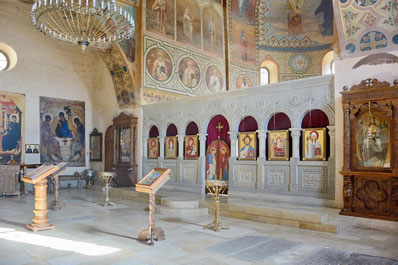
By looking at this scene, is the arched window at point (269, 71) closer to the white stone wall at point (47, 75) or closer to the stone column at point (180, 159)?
the stone column at point (180, 159)

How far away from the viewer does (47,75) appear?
1443 cm

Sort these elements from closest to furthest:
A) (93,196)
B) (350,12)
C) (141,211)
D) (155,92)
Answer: (350,12)
(141,211)
(93,196)
(155,92)

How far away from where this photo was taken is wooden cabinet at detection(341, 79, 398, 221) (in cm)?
681

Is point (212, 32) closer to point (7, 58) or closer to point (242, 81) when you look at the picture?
point (242, 81)

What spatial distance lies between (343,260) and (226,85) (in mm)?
12662

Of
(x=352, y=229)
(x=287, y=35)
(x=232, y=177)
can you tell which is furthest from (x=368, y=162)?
(x=287, y=35)

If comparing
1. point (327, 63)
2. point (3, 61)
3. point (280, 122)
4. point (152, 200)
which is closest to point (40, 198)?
point (152, 200)

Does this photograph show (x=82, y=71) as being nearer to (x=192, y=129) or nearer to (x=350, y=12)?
(x=192, y=129)

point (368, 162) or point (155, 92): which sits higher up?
point (155, 92)

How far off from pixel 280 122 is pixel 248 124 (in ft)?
3.62

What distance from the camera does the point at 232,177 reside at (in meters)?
10.4

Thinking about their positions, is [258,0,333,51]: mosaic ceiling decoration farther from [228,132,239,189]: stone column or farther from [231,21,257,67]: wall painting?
[228,132,239,189]: stone column

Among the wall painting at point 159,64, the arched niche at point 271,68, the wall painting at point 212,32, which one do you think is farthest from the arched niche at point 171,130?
the arched niche at point 271,68

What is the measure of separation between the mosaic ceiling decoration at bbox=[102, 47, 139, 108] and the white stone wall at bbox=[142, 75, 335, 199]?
6.22 ft
